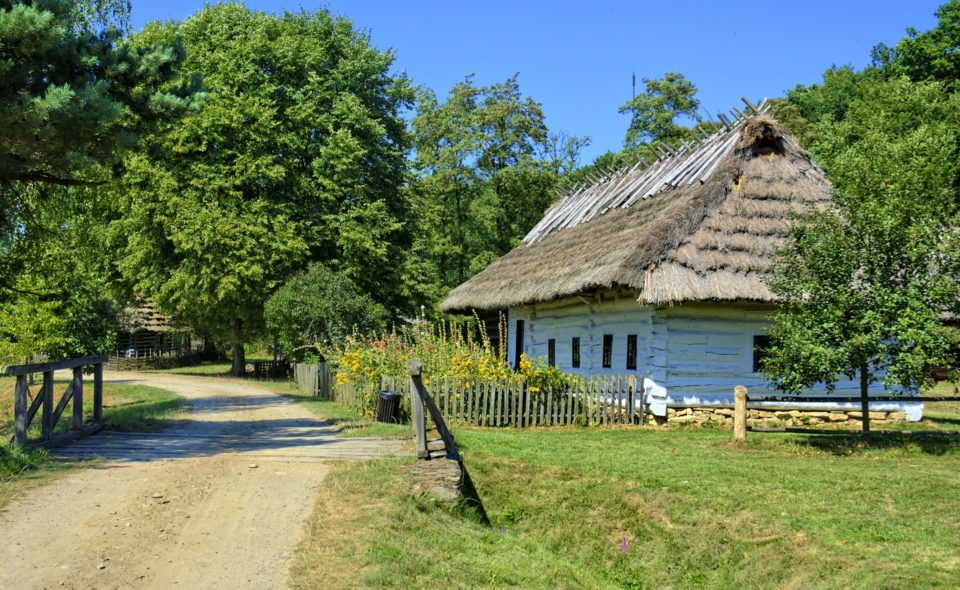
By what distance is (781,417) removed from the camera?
18.0m

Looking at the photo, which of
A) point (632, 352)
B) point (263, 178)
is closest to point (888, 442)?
point (632, 352)

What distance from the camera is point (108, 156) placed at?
11.0 m

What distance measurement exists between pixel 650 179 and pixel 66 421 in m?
15.9

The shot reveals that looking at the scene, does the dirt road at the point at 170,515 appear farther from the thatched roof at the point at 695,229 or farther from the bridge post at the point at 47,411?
→ the thatched roof at the point at 695,229

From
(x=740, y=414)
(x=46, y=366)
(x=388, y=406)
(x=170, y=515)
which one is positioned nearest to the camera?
(x=170, y=515)

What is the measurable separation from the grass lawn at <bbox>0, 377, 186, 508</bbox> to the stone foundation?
10155 millimetres

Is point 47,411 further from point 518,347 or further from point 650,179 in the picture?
point 650,179

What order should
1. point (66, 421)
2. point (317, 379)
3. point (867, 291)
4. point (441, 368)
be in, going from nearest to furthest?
1. point (867, 291)
2. point (66, 421)
3. point (441, 368)
4. point (317, 379)

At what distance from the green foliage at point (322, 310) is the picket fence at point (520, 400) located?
380 inches

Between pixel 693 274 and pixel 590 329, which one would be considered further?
pixel 590 329

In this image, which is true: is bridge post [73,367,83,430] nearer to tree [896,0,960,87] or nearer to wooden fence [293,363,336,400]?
wooden fence [293,363,336,400]

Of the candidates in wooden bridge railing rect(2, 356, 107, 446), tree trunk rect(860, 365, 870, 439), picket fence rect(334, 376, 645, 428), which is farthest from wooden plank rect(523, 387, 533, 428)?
wooden bridge railing rect(2, 356, 107, 446)

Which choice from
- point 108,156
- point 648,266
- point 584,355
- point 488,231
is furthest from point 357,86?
point 108,156

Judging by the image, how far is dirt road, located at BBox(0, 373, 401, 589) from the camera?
6117mm
